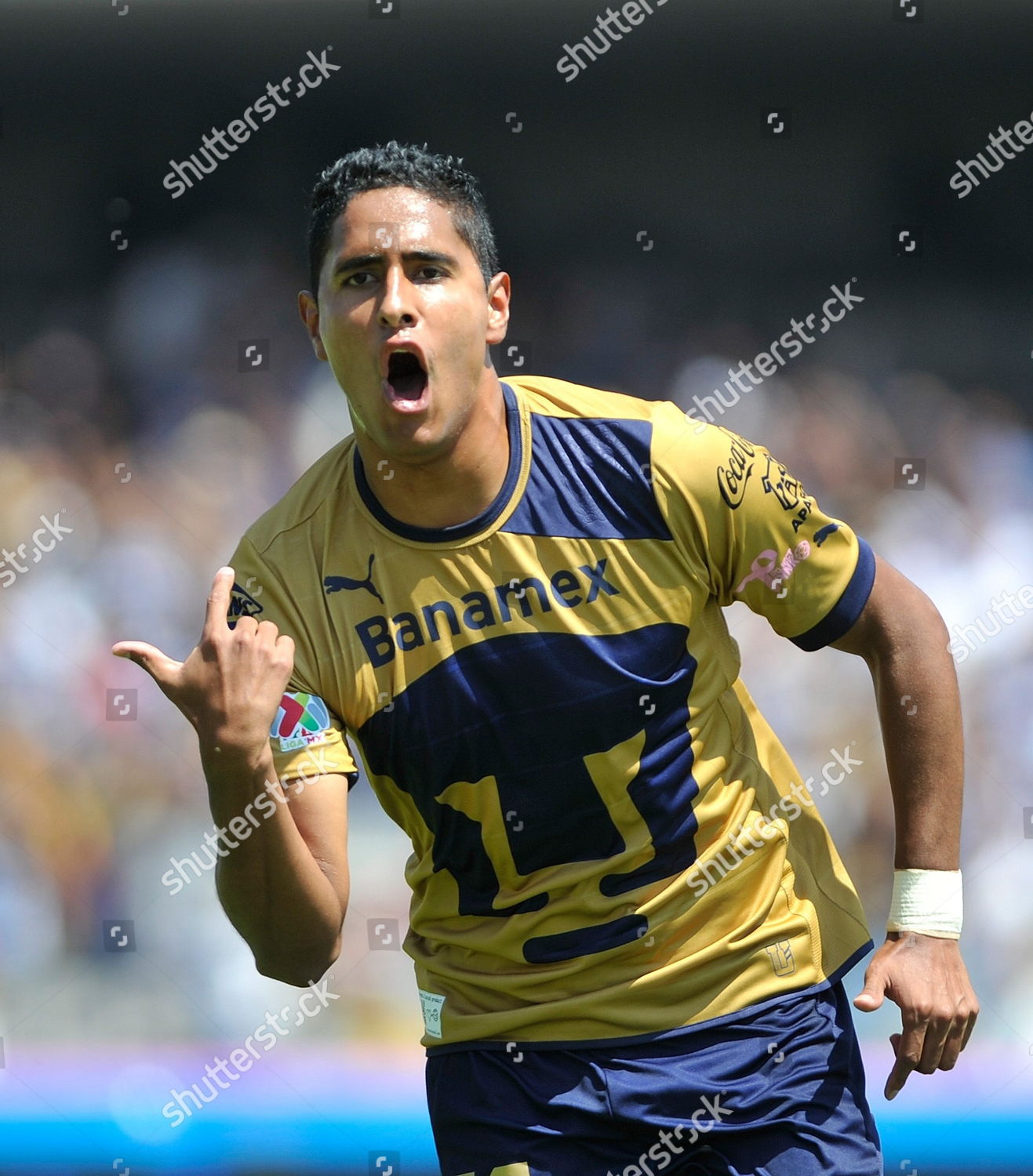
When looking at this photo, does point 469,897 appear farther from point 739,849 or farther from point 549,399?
point 549,399

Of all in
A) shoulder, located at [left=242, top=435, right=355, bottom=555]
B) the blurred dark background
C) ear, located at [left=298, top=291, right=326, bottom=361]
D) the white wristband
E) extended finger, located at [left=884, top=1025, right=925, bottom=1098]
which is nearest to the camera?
extended finger, located at [left=884, top=1025, right=925, bottom=1098]

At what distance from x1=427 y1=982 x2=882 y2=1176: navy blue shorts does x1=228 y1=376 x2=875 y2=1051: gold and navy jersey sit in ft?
0.14

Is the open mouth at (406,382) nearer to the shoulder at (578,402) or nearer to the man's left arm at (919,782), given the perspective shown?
the shoulder at (578,402)

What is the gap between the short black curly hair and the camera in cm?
229

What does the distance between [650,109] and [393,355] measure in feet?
8.61

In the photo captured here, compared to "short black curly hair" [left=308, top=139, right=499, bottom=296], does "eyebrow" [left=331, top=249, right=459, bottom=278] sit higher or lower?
lower

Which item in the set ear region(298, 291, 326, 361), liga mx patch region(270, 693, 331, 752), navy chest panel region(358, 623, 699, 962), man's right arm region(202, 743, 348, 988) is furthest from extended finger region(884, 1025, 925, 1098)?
ear region(298, 291, 326, 361)

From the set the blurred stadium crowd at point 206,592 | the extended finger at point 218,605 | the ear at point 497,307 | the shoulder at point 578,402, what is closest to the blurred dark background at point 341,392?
the blurred stadium crowd at point 206,592

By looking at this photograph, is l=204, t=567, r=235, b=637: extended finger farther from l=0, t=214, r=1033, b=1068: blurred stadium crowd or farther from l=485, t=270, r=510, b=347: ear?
l=0, t=214, r=1033, b=1068: blurred stadium crowd

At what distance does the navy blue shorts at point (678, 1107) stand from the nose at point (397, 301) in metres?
1.13

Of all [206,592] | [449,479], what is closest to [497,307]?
[449,479]

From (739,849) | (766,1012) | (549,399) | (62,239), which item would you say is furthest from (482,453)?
(62,239)

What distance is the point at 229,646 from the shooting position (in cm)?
185

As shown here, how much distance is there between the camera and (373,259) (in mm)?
2209
